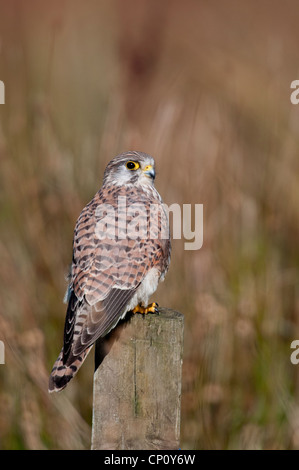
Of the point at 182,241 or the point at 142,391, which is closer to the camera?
the point at 142,391

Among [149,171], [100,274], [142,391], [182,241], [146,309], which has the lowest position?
[142,391]

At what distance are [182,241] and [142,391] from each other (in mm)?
1680

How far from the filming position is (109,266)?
9.38ft

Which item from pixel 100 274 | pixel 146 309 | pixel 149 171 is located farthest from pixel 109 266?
pixel 149 171

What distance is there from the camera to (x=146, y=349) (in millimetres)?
2492

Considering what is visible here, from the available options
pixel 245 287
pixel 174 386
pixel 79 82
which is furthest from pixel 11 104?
pixel 174 386

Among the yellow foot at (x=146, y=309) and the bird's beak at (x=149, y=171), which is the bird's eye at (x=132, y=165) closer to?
the bird's beak at (x=149, y=171)

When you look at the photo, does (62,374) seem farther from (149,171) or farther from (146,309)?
(149,171)

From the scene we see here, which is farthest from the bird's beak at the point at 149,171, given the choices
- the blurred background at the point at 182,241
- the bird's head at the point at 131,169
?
the blurred background at the point at 182,241

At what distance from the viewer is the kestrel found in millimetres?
A: 2625

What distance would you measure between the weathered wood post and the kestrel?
0.14 meters

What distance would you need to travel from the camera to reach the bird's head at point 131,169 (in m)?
3.44

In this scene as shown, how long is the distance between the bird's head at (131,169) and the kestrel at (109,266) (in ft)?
0.28
